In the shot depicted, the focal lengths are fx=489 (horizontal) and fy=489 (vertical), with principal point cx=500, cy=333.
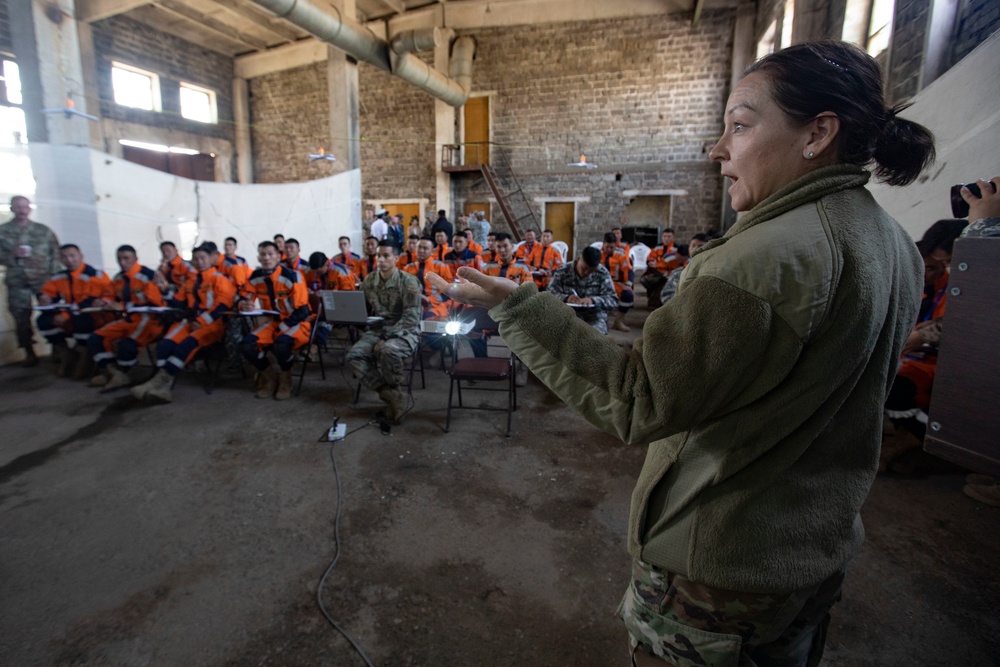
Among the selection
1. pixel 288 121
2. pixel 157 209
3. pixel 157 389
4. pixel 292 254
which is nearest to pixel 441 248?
pixel 292 254

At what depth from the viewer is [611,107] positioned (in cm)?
Result: 1218

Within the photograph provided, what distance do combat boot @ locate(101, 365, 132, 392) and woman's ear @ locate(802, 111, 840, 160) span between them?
239 inches

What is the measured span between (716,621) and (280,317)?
194 inches

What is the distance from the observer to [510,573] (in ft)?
7.41

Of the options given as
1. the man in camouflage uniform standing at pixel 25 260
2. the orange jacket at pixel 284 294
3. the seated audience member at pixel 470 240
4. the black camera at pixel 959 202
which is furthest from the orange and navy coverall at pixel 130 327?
the black camera at pixel 959 202

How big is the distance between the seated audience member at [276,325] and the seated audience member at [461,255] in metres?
2.20

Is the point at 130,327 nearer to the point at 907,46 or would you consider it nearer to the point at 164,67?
the point at 907,46

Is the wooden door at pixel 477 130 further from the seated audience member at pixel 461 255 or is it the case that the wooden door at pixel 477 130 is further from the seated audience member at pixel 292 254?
the seated audience member at pixel 292 254

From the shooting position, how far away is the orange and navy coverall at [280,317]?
466cm

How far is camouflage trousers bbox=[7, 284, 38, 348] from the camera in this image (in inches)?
221

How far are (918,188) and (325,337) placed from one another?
5640 millimetres

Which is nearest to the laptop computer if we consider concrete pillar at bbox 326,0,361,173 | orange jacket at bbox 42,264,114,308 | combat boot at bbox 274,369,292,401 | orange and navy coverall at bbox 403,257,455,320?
combat boot at bbox 274,369,292,401

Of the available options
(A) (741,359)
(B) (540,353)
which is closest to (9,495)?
(B) (540,353)

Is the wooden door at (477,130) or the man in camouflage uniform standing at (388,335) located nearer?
the man in camouflage uniform standing at (388,335)
